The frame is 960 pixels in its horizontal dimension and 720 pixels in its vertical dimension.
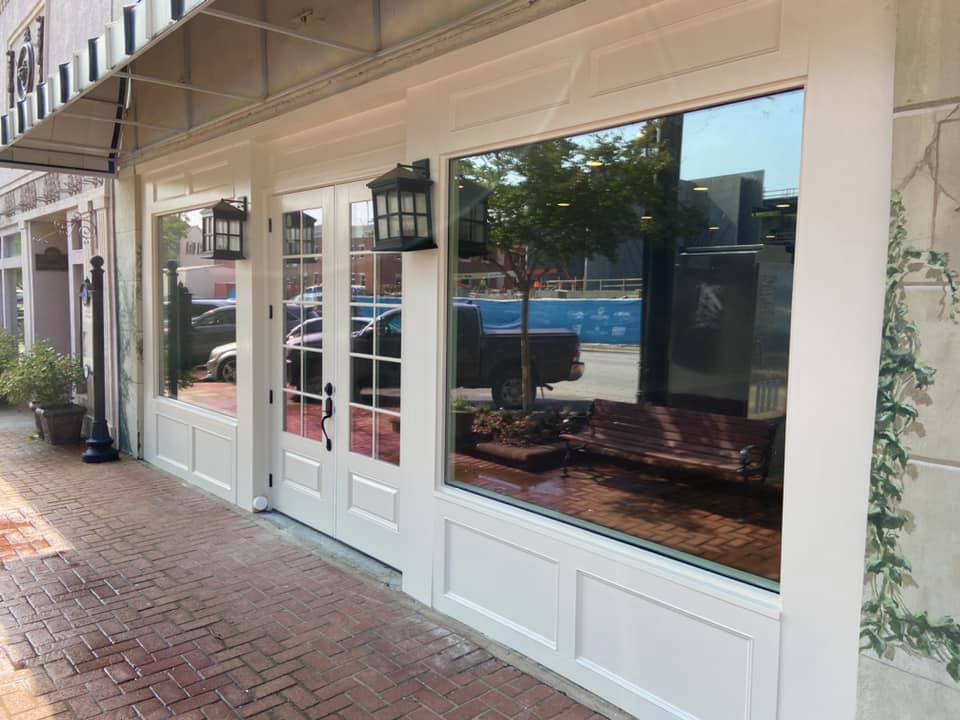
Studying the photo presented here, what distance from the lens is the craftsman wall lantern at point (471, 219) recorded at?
3.83 metres

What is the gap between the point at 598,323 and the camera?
393 centimetres

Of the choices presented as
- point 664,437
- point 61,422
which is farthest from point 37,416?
point 664,437

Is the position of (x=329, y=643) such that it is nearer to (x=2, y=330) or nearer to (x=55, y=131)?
(x=55, y=131)

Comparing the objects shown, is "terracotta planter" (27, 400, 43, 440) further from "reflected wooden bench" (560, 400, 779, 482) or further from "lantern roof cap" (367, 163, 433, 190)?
"reflected wooden bench" (560, 400, 779, 482)

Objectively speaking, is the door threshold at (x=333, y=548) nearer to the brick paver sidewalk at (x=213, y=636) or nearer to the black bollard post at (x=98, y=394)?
the brick paver sidewalk at (x=213, y=636)

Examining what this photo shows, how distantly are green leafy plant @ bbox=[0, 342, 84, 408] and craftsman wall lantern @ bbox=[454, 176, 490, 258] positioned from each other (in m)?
6.25

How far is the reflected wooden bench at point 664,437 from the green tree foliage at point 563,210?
43 cm

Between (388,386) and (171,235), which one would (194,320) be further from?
(388,386)

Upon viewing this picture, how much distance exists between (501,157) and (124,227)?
206 inches

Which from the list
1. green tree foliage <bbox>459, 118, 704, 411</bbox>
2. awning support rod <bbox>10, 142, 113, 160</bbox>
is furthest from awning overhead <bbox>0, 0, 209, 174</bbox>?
green tree foliage <bbox>459, 118, 704, 411</bbox>

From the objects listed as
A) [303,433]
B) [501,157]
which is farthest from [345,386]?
[501,157]

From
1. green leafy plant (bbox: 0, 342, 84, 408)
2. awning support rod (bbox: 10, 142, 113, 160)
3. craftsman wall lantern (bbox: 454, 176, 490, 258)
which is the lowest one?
green leafy plant (bbox: 0, 342, 84, 408)

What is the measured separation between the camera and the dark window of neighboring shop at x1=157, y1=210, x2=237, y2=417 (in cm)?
600

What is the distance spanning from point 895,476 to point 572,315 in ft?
6.73
